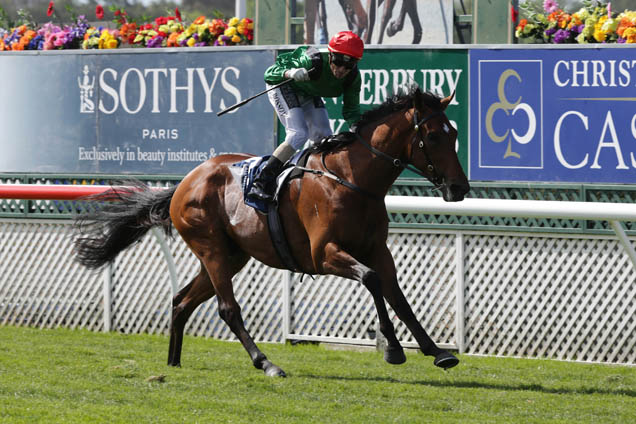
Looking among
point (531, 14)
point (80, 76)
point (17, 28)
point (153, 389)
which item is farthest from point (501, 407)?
point (17, 28)

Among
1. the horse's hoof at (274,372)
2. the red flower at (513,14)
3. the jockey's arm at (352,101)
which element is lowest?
the horse's hoof at (274,372)

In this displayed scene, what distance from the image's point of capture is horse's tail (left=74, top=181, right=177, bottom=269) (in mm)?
7340

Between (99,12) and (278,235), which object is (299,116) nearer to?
(278,235)

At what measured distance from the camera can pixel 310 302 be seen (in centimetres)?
845

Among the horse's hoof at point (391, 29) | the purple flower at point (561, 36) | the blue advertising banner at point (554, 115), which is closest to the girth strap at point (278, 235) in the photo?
the blue advertising banner at point (554, 115)

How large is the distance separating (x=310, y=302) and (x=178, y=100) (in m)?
2.04

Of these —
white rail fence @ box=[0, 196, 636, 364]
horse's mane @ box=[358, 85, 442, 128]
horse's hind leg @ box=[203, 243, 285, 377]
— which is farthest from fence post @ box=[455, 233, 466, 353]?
horse's mane @ box=[358, 85, 442, 128]

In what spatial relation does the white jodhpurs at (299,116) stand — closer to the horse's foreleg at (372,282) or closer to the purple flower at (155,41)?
the horse's foreleg at (372,282)

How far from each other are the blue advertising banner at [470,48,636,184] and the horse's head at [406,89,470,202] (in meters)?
2.27

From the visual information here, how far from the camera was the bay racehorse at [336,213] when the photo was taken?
19.1ft

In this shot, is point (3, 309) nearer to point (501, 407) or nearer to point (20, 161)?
point (20, 161)

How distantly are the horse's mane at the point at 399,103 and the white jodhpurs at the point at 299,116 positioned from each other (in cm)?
45

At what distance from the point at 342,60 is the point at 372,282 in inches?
49.7

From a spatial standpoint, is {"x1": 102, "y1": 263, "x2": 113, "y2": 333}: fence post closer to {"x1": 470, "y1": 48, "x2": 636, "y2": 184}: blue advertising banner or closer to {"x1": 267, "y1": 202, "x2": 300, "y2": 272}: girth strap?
{"x1": 267, "y1": 202, "x2": 300, "y2": 272}: girth strap
